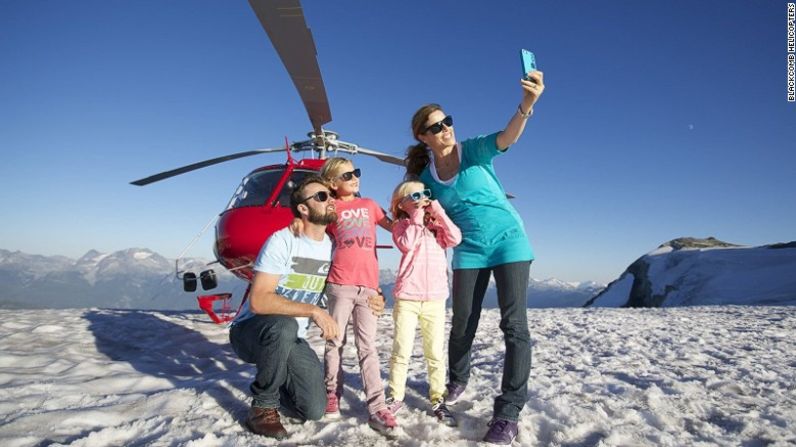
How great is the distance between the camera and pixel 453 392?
10.2 feet

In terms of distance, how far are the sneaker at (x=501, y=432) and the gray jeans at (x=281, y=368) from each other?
1.22m

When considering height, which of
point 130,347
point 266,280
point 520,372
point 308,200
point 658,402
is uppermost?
point 308,200

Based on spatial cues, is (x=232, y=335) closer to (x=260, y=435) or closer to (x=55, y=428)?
(x=260, y=435)

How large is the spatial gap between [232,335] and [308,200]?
1.26 m

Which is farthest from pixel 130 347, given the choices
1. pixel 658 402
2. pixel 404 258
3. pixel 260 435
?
pixel 658 402

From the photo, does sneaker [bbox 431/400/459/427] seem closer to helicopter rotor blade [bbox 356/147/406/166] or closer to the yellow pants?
the yellow pants

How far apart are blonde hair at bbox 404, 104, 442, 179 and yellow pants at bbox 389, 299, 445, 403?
3.67ft

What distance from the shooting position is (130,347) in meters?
5.98

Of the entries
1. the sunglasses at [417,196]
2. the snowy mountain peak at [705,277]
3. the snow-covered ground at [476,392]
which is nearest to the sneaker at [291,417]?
the snow-covered ground at [476,392]

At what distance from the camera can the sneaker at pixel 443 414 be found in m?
2.74

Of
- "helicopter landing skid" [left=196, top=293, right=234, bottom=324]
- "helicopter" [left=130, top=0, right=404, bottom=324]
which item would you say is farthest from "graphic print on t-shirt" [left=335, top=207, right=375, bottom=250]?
"helicopter landing skid" [left=196, top=293, right=234, bottom=324]

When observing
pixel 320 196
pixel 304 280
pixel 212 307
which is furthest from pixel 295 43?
pixel 212 307

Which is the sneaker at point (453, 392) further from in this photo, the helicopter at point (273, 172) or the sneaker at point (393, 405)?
the helicopter at point (273, 172)

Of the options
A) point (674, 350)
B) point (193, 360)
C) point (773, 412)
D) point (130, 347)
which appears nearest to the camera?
point (773, 412)
